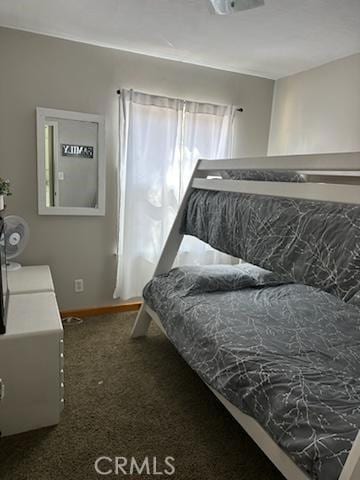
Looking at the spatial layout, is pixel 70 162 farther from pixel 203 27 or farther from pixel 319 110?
pixel 319 110

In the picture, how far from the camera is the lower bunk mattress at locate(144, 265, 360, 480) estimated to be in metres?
1.25

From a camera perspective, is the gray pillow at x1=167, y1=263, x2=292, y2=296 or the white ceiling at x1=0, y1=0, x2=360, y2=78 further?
the gray pillow at x1=167, y1=263, x2=292, y2=296

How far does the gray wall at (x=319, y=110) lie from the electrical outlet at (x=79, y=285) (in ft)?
7.87

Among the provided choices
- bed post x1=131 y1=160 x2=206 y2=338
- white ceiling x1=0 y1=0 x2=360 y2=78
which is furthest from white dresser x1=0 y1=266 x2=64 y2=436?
white ceiling x1=0 y1=0 x2=360 y2=78

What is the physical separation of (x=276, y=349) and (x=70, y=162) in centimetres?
224

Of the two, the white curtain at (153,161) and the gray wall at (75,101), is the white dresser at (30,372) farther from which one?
the white curtain at (153,161)

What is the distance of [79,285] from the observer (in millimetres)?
3188

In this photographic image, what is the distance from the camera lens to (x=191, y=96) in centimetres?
327

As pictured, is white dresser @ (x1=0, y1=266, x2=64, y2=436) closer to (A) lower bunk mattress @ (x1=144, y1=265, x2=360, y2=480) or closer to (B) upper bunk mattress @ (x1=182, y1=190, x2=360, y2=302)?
(A) lower bunk mattress @ (x1=144, y1=265, x2=360, y2=480)

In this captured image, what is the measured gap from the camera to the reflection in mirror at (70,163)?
9.41 feet

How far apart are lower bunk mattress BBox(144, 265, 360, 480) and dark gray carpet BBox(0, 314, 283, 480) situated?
13.5 inches

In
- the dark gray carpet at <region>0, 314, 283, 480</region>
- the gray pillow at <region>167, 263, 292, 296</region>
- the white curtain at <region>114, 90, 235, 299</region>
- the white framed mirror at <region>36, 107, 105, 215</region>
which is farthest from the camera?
the white curtain at <region>114, 90, 235, 299</region>

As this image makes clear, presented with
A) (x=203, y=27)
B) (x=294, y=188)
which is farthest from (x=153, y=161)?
(x=294, y=188)

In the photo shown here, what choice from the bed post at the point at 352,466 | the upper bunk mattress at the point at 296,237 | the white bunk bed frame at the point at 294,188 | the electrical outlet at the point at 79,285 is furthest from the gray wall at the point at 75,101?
the bed post at the point at 352,466
